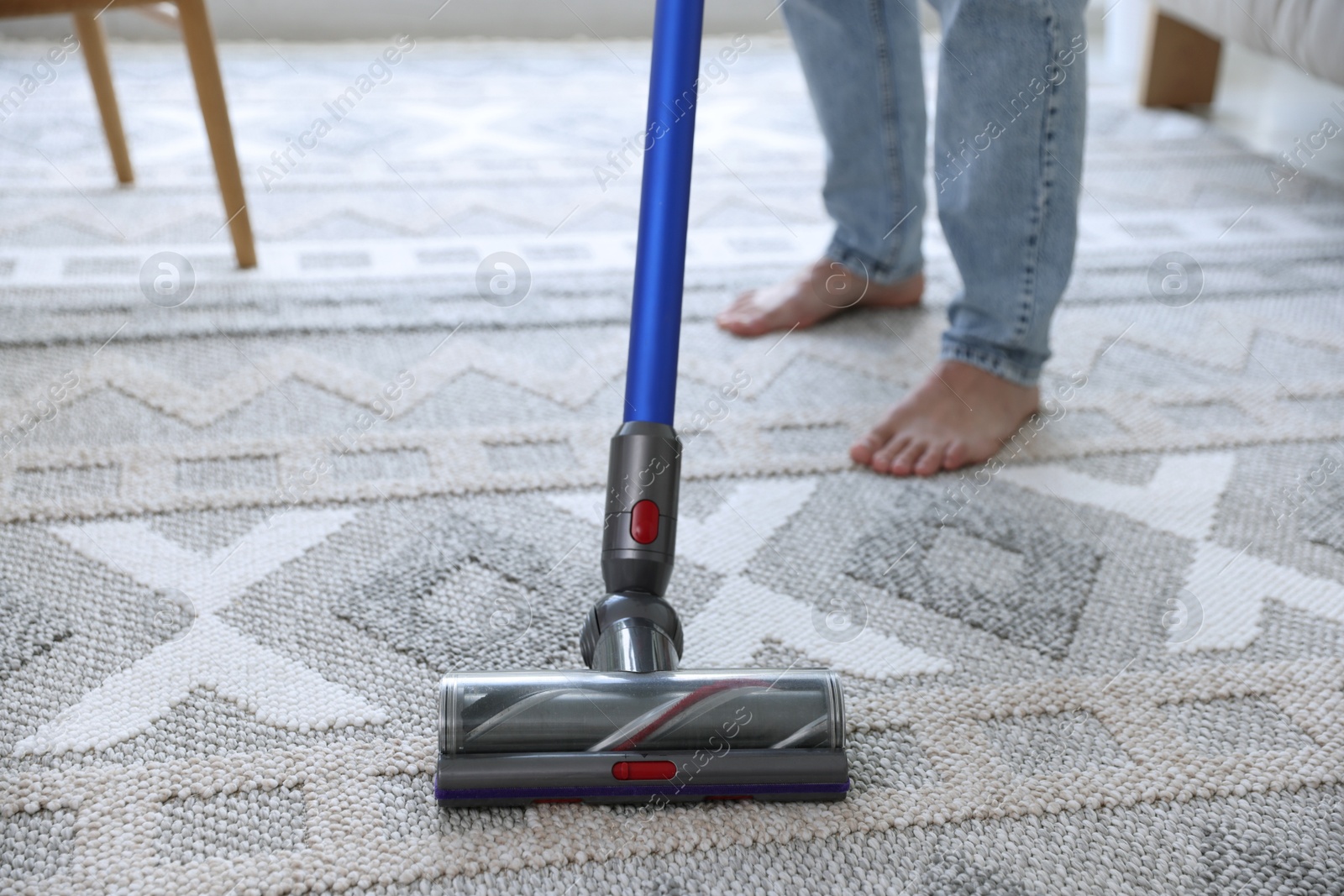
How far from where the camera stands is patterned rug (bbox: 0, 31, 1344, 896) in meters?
0.58

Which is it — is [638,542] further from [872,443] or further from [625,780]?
[872,443]

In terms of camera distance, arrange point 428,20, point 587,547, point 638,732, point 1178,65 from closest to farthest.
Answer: point 638,732, point 587,547, point 1178,65, point 428,20

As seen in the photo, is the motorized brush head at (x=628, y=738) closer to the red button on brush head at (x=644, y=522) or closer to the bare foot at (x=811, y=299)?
the red button on brush head at (x=644, y=522)

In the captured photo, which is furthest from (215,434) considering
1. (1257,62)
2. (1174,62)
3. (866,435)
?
(1257,62)

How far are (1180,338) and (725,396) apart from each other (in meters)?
0.51

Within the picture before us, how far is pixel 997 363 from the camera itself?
996mm

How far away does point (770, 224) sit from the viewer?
1.50 meters

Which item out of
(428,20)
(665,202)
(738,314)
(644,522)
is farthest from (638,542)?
(428,20)

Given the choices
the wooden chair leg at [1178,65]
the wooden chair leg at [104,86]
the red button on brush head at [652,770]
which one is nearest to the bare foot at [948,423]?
the red button on brush head at [652,770]

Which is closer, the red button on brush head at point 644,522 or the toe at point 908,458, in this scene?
the red button on brush head at point 644,522

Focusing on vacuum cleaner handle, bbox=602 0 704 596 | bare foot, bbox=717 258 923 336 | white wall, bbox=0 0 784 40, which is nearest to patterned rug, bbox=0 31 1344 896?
bare foot, bbox=717 258 923 336

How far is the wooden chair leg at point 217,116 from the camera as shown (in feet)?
3.94

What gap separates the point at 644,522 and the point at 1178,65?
184 cm

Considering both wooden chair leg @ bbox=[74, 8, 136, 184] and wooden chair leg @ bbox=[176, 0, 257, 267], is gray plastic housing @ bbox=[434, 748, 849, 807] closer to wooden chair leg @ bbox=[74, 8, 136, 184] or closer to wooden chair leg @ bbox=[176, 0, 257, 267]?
wooden chair leg @ bbox=[176, 0, 257, 267]
